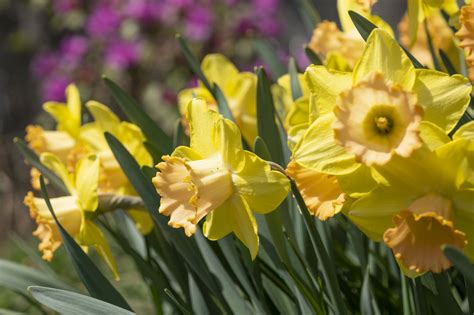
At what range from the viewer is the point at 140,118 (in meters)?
1.29

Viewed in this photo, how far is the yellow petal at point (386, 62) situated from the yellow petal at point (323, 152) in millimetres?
65

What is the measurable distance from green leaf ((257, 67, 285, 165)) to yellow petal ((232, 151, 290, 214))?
0.70ft

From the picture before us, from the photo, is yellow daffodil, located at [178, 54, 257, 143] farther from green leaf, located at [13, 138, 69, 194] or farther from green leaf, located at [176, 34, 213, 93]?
green leaf, located at [13, 138, 69, 194]

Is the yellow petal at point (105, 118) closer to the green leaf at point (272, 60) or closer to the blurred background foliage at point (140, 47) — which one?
the green leaf at point (272, 60)

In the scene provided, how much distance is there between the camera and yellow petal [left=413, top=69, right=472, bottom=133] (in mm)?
842

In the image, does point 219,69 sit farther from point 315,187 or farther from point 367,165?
point 367,165

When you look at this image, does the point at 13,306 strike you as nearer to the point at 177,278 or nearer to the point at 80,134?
the point at 80,134

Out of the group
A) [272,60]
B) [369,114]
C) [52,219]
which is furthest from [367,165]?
[272,60]

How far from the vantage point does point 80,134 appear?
1.46 metres

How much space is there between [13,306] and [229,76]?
101 centimetres

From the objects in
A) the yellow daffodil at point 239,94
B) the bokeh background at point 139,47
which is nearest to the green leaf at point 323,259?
the yellow daffodil at point 239,94

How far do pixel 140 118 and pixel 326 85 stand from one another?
1.58ft

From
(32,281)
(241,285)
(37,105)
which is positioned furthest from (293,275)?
(37,105)

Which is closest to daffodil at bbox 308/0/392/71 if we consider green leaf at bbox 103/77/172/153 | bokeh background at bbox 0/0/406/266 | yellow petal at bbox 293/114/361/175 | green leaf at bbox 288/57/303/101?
green leaf at bbox 288/57/303/101
